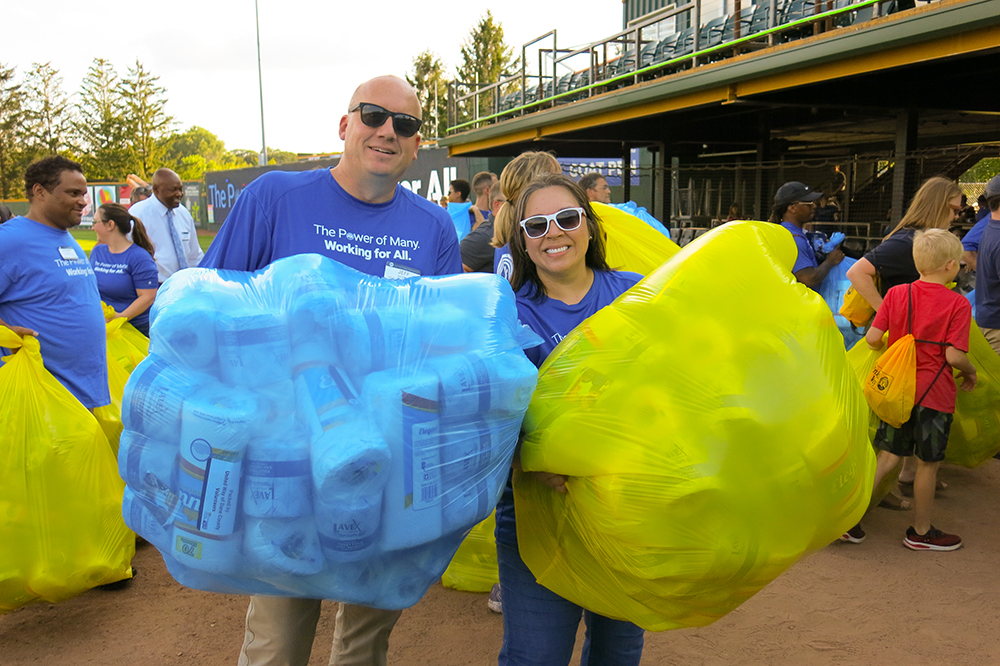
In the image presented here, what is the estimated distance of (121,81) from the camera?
1614 inches

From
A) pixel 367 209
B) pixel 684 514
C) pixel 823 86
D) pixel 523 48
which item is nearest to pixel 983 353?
pixel 684 514

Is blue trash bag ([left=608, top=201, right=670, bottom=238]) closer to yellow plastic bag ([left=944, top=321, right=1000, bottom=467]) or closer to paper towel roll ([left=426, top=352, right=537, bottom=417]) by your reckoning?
yellow plastic bag ([left=944, top=321, right=1000, bottom=467])

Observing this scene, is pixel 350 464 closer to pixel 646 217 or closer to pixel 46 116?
pixel 646 217

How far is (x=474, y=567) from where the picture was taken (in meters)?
3.08

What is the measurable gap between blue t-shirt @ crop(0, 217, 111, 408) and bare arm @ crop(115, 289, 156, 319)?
95 cm

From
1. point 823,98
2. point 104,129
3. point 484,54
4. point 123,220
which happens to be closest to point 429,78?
point 484,54

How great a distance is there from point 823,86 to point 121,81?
42307 millimetres

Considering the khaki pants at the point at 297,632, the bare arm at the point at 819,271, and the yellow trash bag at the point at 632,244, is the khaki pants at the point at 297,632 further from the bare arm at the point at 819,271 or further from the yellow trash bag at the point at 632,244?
the bare arm at the point at 819,271

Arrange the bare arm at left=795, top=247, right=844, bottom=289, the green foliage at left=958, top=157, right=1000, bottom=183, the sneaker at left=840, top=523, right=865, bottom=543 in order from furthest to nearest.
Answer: the green foliage at left=958, top=157, right=1000, bottom=183 → the bare arm at left=795, top=247, right=844, bottom=289 → the sneaker at left=840, top=523, right=865, bottom=543

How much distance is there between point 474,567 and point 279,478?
2.00 meters

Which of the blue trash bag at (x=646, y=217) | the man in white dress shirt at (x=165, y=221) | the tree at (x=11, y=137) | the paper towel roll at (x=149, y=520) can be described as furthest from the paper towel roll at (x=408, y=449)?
the tree at (x=11, y=137)

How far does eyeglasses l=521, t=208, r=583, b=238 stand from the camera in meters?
1.82

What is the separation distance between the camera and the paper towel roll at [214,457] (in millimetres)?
1246

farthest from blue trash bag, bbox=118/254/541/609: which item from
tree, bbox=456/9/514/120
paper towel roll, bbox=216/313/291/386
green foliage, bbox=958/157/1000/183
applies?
tree, bbox=456/9/514/120
